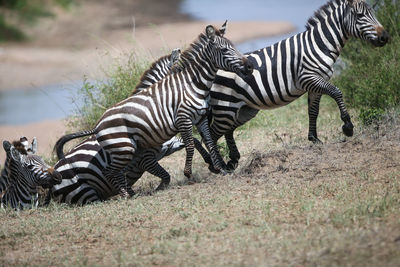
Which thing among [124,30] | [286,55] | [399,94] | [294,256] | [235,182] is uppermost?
[124,30]

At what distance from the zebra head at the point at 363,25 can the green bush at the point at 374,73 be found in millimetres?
1146

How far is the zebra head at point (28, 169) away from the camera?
866 cm

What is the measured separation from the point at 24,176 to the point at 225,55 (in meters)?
3.35

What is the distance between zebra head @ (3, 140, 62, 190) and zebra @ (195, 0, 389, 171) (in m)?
2.50

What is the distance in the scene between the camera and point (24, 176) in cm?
886

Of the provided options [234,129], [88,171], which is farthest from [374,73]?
[88,171]

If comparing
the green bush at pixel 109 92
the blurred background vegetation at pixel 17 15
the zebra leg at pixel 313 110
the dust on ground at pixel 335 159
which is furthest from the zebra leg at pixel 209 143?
the blurred background vegetation at pixel 17 15

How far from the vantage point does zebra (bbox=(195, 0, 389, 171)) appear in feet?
28.5

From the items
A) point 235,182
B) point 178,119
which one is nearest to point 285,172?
point 235,182

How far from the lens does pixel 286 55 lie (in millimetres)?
8852

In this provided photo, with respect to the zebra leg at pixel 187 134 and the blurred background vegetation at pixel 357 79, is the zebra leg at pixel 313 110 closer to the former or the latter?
the blurred background vegetation at pixel 357 79

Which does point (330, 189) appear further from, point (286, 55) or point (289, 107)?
point (289, 107)

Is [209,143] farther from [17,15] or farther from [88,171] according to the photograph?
[17,15]

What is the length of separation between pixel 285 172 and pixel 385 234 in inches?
102
